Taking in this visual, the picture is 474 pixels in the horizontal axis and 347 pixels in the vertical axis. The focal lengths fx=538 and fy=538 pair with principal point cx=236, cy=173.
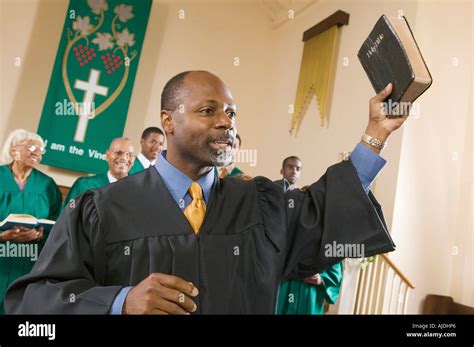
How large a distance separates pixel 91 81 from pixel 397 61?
20.4 ft

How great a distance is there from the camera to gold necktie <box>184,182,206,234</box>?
67.2 inches

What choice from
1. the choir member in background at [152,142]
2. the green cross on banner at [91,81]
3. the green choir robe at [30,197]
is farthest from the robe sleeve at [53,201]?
the green cross on banner at [91,81]

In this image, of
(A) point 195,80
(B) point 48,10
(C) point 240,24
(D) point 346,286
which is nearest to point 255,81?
(C) point 240,24

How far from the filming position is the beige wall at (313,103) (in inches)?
239

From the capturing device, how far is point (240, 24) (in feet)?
29.0

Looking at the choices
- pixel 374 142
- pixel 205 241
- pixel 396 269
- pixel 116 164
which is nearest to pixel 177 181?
pixel 205 241

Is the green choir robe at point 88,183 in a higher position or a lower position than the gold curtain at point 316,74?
lower

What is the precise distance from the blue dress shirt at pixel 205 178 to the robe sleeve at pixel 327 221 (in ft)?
0.10

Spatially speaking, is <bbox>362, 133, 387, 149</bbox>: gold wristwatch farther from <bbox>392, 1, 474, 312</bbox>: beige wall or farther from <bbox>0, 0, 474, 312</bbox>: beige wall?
<bbox>392, 1, 474, 312</bbox>: beige wall

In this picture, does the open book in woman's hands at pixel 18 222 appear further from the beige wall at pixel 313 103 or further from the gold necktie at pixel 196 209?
the beige wall at pixel 313 103

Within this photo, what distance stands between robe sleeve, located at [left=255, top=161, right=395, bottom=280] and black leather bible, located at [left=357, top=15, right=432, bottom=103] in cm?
29

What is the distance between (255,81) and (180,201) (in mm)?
7424

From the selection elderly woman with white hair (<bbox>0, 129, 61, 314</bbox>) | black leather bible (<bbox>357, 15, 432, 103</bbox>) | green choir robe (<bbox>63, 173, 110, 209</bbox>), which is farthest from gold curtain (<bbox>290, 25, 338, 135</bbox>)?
black leather bible (<bbox>357, 15, 432, 103</bbox>)
